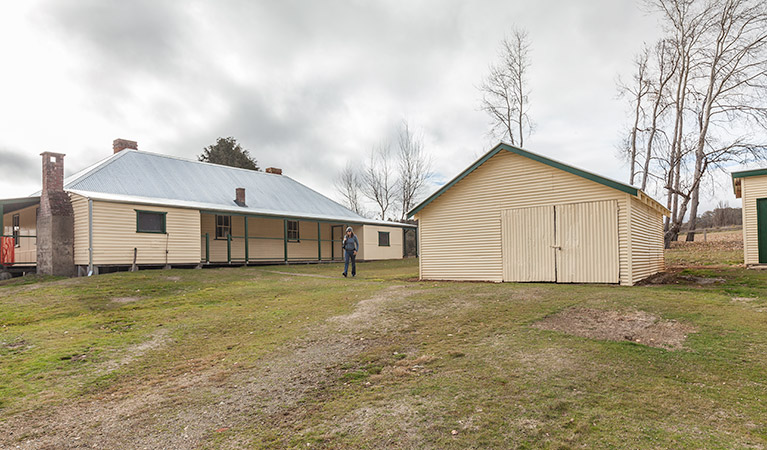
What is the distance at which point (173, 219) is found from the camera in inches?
743

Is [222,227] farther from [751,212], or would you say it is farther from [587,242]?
[751,212]

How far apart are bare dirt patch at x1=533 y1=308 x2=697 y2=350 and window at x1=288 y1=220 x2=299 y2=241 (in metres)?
20.3

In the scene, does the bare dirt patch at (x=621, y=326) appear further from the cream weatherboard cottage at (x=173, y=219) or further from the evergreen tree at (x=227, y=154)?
the evergreen tree at (x=227, y=154)

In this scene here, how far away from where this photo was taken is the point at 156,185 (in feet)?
71.5

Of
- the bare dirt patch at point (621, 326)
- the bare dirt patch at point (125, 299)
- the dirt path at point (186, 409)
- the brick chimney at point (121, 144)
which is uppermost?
the brick chimney at point (121, 144)

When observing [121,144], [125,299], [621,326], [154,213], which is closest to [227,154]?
[121,144]

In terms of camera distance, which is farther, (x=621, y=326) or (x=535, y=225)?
(x=535, y=225)

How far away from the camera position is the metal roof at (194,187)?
63.8 feet

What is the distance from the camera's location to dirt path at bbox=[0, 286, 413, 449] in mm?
3795

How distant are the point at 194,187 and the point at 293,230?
5.86 meters

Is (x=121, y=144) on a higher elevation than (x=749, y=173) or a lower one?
higher

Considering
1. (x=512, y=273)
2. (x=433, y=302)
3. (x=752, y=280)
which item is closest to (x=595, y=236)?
(x=512, y=273)

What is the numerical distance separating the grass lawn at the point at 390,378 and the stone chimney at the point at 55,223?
9.16 metres

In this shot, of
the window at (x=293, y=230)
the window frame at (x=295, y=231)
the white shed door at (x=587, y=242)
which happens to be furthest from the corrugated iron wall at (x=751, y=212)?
the window at (x=293, y=230)
